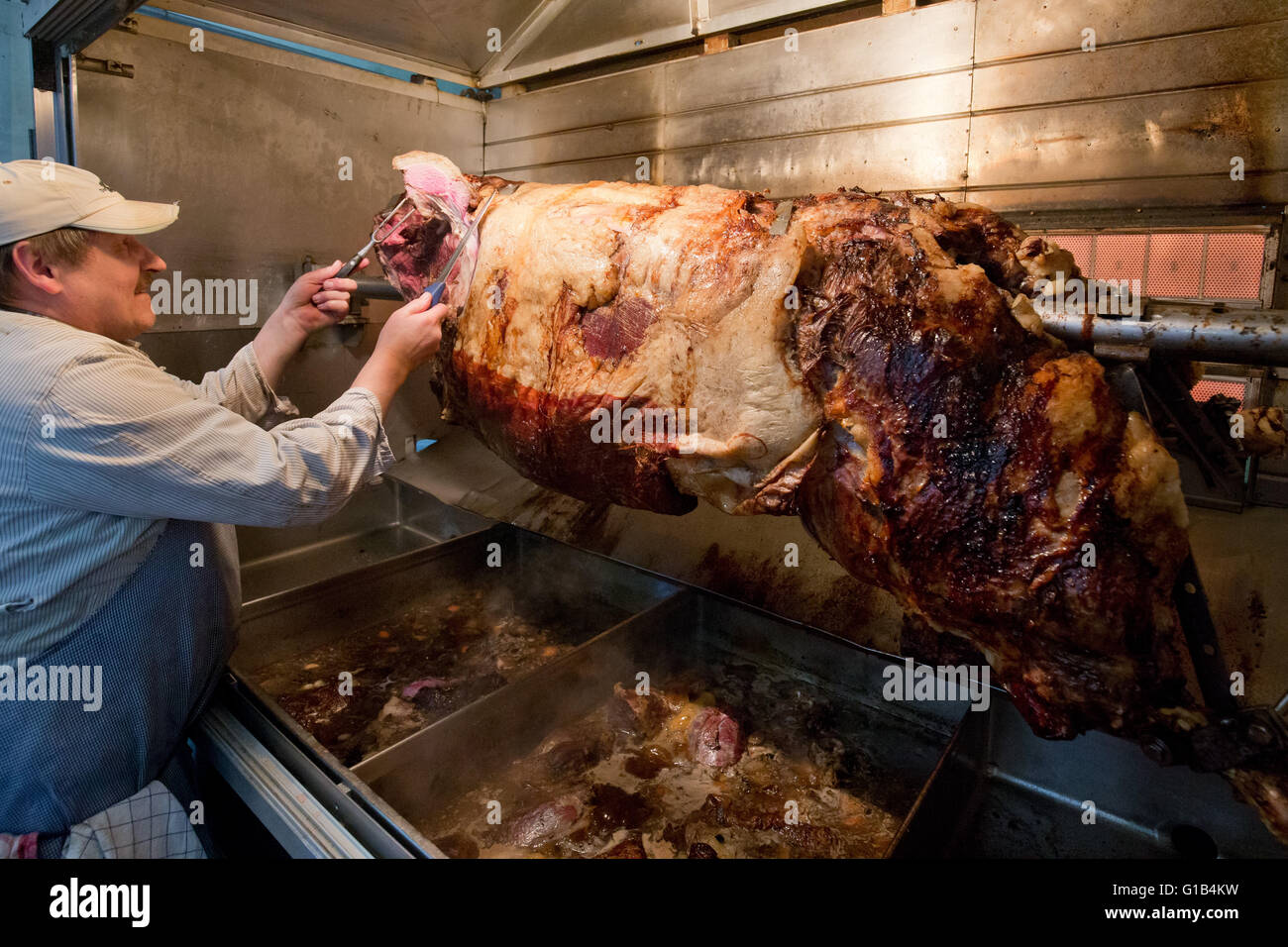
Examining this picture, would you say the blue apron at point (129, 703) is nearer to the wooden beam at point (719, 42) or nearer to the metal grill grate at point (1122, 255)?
the wooden beam at point (719, 42)

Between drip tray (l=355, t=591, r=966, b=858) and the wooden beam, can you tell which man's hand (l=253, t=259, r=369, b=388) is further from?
the wooden beam

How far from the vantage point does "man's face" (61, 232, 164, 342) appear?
2.17 meters

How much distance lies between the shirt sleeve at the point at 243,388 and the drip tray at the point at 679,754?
4.87 feet

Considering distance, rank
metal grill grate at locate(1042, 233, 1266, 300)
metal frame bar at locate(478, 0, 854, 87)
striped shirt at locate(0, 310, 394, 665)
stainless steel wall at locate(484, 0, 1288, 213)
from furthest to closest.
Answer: metal frame bar at locate(478, 0, 854, 87)
metal grill grate at locate(1042, 233, 1266, 300)
stainless steel wall at locate(484, 0, 1288, 213)
striped shirt at locate(0, 310, 394, 665)

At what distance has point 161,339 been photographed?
4.20 meters

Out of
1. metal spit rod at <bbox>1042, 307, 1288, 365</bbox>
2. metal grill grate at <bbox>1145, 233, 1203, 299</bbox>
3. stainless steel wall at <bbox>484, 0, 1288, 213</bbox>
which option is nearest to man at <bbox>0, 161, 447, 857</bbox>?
metal spit rod at <bbox>1042, 307, 1288, 365</bbox>

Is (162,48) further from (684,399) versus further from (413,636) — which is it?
(684,399)

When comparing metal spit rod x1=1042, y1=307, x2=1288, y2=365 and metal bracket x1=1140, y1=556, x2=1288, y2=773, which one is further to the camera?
metal bracket x1=1140, y1=556, x2=1288, y2=773

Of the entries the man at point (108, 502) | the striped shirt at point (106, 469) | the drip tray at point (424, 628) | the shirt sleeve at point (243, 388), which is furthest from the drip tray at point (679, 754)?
the shirt sleeve at point (243, 388)

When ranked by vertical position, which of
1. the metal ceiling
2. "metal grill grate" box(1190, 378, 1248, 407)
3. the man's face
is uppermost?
the metal ceiling

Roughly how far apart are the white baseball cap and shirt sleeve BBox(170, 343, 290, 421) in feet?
2.60

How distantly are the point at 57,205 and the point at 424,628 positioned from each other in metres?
Answer: 2.40

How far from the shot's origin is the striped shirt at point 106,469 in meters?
1.83
